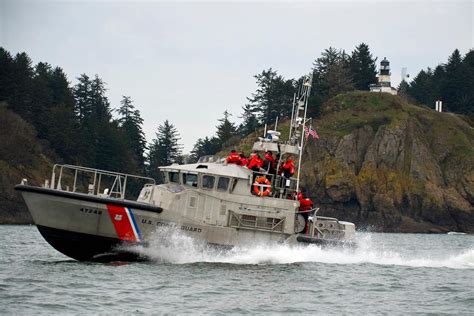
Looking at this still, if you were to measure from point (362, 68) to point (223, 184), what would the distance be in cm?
7551

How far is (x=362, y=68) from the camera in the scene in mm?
98500

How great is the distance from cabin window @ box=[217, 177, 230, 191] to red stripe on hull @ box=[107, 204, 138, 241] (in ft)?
10.2

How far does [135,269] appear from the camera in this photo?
22.8 metres

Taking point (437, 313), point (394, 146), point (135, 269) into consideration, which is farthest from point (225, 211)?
point (394, 146)

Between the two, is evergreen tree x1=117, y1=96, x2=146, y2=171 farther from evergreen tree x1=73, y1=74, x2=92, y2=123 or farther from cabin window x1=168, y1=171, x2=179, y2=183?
cabin window x1=168, y1=171, x2=179, y2=183

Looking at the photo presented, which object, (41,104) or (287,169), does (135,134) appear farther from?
(287,169)

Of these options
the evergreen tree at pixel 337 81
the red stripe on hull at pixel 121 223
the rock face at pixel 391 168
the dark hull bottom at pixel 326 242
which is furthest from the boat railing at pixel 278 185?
the evergreen tree at pixel 337 81

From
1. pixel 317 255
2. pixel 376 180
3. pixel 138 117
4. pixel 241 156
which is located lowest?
pixel 317 255

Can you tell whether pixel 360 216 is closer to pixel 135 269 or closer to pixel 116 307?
pixel 135 269

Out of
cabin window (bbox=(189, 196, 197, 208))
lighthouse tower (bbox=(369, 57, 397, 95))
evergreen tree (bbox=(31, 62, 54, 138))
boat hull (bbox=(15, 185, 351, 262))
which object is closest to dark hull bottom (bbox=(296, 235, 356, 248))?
boat hull (bbox=(15, 185, 351, 262))

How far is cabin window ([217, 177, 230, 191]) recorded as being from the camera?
25406 millimetres

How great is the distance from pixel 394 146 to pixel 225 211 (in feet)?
178

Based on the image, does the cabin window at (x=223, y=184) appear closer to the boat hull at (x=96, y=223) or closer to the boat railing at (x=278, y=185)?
the boat railing at (x=278, y=185)

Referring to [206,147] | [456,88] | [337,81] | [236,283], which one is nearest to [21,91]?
[206,147]
